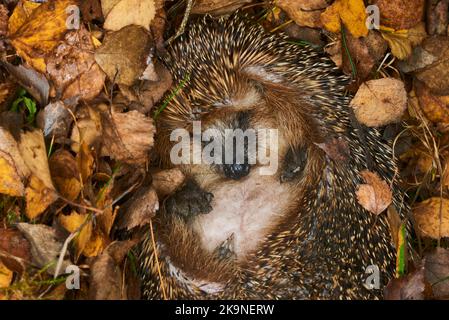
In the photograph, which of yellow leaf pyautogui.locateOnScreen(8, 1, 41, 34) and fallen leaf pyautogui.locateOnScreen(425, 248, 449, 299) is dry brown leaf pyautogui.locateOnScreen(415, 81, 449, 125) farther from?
yellow leaf pyautogui.locateOnScreen(8, 1, 41, 34)

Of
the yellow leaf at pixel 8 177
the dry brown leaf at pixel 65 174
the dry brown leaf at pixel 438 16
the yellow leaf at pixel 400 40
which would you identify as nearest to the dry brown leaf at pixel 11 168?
the yellow leaf at pixel 8 177

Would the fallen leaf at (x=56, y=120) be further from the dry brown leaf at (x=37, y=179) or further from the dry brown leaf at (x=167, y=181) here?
the dry brown leaf at (x=167, y=181)

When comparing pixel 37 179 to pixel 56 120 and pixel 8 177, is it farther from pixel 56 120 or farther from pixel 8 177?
pixel 56 120

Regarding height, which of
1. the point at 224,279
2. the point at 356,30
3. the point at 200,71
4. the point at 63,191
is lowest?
the point at 224,279

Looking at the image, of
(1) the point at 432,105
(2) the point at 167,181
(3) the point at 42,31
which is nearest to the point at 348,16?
(1) the point at 432,105

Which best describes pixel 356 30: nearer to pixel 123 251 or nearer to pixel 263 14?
pixel 263 14

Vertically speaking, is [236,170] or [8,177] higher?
[8,177]
